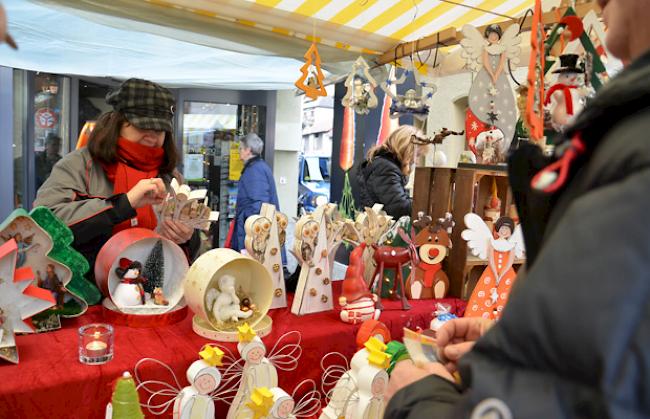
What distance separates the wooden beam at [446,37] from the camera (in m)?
1.73

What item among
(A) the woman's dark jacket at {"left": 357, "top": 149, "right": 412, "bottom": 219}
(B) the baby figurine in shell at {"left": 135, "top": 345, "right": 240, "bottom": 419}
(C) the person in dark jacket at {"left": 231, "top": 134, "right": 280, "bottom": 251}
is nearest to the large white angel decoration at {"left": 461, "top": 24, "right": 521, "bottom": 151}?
(B) the baby figurine in shell at {"left": 135, "top": 345, "right": 240, "bottom": 419}

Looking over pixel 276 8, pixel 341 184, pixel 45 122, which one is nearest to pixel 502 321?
pixel 276 8

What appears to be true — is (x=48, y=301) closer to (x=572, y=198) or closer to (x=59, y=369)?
(x=59, y=369)

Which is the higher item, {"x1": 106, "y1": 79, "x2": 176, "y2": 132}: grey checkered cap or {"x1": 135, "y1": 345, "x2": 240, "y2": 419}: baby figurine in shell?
{"x1": 106, "y1": 79, "x2": 176, "y2": 132}: grey checkered cap

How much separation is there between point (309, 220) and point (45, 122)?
3462 millimetres

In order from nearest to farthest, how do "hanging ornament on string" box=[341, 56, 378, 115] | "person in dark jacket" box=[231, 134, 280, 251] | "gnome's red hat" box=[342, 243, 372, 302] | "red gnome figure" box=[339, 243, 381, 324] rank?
"red gnome figure" box=[339, 243, 381, 324] → "gnome's red hat" box=[342, 243, 372, 302] → "hanging ornament on string" box=[341, 56, 378, 115] → "person in dark jacket" box=[231, 134, 280, 251]

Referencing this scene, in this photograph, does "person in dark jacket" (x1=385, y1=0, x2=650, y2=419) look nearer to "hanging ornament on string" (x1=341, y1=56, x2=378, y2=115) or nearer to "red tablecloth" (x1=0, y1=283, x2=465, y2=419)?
"red tablecloth" (x1=0, y1=283, x2=465, y2=419)

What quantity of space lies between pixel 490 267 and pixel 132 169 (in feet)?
4.23

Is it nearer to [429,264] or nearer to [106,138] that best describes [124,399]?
[106,138]

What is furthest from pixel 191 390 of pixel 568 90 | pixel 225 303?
pixel 568 90

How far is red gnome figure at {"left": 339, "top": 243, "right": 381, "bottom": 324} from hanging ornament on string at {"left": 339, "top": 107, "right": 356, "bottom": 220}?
424cm

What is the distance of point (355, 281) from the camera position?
1.77 meters

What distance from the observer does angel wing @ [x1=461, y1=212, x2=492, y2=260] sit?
1720mm

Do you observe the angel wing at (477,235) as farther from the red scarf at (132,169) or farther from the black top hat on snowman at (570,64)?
the red scarf at (132,169)
